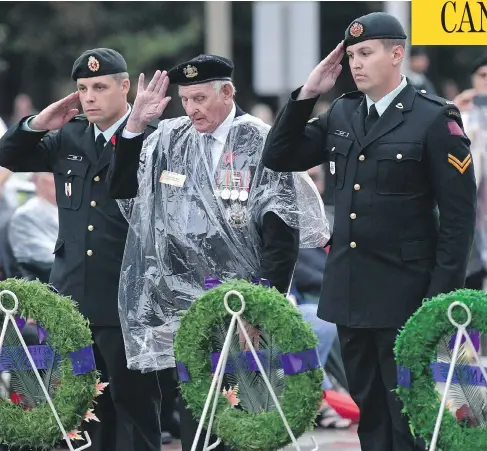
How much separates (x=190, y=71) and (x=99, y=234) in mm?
982

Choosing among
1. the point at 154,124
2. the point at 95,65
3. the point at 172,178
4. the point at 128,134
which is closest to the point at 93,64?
the point at 95,65

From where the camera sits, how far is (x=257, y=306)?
5883 mm

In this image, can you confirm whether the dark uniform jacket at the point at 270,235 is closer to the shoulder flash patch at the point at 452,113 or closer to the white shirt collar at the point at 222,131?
the white shirt collar at the point at 222,131

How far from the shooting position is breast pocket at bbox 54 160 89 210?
699 centimetres

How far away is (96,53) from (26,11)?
73.1 ft

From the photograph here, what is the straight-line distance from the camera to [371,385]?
6.25m

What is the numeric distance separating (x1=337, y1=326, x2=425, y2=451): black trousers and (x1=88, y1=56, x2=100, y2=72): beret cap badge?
6.01 feet

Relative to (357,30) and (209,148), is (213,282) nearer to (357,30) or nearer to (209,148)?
(209,148)

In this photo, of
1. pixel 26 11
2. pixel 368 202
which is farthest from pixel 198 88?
pixel 26 11

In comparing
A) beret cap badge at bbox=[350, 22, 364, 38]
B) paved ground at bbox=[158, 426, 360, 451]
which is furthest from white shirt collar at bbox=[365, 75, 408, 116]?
paved ground at bbox=[158, 426, 360, 451]

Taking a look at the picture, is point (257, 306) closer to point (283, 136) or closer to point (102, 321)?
point (283, 136)

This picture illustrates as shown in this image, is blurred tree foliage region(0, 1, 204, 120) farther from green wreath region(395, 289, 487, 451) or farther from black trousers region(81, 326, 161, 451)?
green wreath region(395, 289, 487, 451)

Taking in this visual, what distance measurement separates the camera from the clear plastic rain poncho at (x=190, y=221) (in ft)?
21.6

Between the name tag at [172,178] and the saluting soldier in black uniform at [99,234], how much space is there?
1.11 feet
